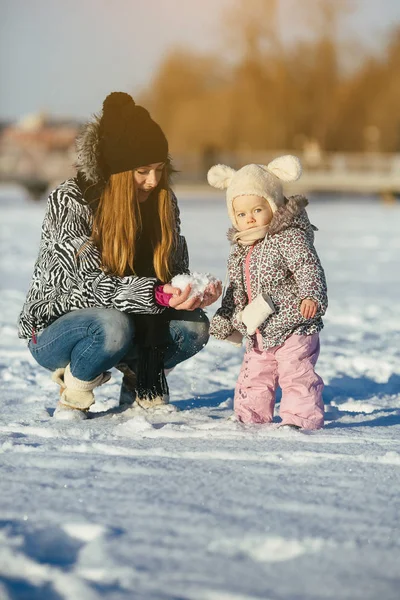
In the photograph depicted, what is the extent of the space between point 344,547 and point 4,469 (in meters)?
1.05

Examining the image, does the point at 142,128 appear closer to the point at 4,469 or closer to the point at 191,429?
the point at 191,429

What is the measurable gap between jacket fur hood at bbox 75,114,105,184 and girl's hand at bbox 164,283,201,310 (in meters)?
0.48

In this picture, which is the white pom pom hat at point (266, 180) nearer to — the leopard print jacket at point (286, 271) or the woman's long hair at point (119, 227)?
the leopard print jacket at point (286, 271)

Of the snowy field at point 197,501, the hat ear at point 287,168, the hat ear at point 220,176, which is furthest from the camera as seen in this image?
the hat ear at point 220,176

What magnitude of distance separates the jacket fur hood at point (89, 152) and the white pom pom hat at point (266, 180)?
17.7 inches

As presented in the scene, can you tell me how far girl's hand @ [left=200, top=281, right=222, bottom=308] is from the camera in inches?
135

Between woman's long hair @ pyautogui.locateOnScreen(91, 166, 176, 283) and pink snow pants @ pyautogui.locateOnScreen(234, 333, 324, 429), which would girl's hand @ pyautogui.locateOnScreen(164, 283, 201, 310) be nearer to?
woman's long hair @ pyautogui.locateOnScreen(91, 166, 176, 283)

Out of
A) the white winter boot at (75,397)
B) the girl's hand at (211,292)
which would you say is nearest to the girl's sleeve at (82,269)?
the girl's hand at (211,292)

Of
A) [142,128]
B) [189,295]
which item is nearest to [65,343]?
[189,295]

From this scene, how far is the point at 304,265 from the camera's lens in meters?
3.44

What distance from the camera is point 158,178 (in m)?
3.59

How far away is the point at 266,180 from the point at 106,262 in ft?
2.14

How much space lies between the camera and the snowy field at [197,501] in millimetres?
2029

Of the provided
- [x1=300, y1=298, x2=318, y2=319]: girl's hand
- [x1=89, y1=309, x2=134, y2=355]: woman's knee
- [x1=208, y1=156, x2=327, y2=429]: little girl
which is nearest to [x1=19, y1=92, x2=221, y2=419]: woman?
[x1=89, y1=309, x2=134, y2=355]: woman's knee
